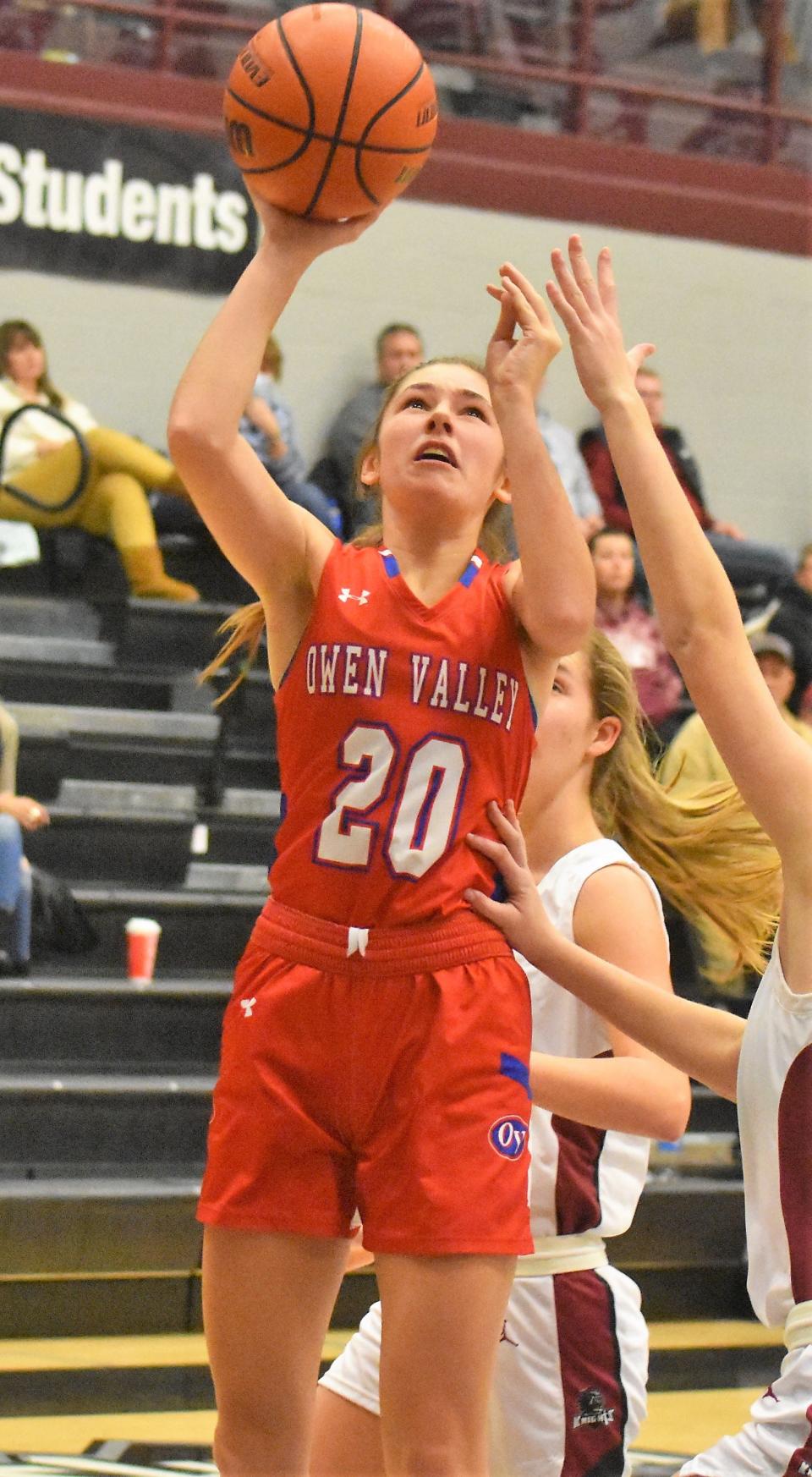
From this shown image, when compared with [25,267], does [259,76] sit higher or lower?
lower

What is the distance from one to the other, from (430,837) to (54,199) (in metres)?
7.24

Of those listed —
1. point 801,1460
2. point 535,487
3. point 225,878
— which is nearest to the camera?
point 801,1460

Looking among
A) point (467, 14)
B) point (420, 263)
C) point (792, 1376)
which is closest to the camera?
point (792, 1376)

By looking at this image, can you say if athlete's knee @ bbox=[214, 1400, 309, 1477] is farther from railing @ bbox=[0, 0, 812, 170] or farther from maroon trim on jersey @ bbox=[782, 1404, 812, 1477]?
railing @ bbox=[0, 0, 812, 170]

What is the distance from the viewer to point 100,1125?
5.94m

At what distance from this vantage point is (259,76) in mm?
2457

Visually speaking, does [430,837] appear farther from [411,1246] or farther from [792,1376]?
[792,1376]

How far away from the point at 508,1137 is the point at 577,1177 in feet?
Answer: 1.89

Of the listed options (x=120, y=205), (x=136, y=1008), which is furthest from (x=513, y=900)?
(x=120, y=205)

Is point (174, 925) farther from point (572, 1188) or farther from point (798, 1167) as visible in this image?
point (798, 1167)

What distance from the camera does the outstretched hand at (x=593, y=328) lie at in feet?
6.89

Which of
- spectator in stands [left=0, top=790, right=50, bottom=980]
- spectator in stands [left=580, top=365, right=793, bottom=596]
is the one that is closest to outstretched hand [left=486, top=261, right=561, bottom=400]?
spectator in stands [left=0, top=790, right=50, bottom=980]

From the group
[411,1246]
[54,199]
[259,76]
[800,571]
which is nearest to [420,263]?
[54,199]

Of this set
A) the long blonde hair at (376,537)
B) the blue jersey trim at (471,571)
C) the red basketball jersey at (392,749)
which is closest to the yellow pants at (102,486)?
the long blonde hair at (376,537)
